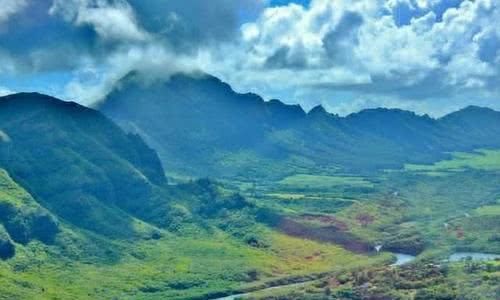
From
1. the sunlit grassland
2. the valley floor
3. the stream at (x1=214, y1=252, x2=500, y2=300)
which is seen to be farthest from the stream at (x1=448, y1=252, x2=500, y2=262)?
the sunlit grassland

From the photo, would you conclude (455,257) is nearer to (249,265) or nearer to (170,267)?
(249,265)

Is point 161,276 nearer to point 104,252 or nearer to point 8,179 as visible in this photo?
point 104,252

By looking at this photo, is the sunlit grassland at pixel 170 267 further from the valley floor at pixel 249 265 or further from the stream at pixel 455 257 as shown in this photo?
the stream at pixel 455 257

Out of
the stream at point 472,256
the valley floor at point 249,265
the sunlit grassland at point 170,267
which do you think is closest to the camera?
the valley floor at point 249,265

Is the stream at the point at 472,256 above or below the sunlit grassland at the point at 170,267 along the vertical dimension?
above

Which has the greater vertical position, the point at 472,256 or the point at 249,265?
the point at 472,256

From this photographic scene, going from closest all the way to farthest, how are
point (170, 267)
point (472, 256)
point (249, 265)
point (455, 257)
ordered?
point (170, 267)
point (249, 265)
point (455, 257)
point (472, 256)

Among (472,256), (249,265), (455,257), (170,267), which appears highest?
(472,256)

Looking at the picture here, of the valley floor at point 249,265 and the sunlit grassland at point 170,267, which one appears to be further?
the sunlit grassland at point 170,267

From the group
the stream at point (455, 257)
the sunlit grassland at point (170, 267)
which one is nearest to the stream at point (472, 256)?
the stream at point (455, 257)

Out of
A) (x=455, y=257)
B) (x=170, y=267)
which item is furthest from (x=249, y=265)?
(x=455, y=257)

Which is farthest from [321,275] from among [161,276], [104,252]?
[104,252]

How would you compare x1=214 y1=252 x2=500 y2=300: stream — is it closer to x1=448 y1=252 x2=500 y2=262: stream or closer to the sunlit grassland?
x1=448 y1=252 x2=500 y2=262: stream

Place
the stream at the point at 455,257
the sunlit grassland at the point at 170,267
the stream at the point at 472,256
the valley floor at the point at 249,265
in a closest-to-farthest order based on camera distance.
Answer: the valley floor at the point at 249,265, the sunlit grassland at the point at 170,267, the stream at the point at 455,257, the stream at the point at 472,256
